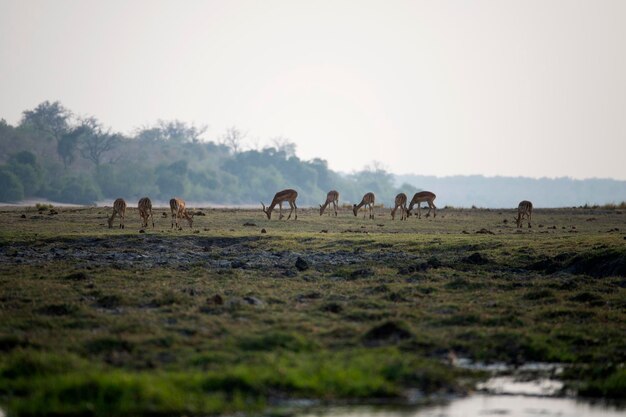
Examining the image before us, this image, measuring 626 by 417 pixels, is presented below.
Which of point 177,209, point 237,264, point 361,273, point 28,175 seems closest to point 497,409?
point 361,273

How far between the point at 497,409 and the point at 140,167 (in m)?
105

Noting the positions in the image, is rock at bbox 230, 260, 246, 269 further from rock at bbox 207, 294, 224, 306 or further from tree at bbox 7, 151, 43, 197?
tree at bbox 7, 151, 43, 197

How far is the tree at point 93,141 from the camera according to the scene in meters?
116

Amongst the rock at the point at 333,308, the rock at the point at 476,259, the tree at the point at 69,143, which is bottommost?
the rock at the point at 333,308

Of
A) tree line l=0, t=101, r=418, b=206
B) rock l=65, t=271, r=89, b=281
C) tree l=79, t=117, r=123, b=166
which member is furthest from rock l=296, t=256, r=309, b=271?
tree l=79, t=117, r=123, b=166

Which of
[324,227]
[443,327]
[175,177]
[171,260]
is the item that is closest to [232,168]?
[175,177]

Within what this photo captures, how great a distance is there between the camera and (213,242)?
96.8 ft

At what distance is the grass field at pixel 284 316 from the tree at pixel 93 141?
88.3 metres

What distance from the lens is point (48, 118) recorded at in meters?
125

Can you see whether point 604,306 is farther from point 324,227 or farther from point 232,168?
point 232,168

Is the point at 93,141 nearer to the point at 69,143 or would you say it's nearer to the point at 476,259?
the point at 69,143

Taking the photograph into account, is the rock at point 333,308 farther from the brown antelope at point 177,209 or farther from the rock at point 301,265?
the brown antelope at point 177,209

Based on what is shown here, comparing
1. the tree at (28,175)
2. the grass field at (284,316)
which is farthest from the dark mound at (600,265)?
the tree at (28,175)

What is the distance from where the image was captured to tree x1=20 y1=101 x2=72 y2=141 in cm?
12288
